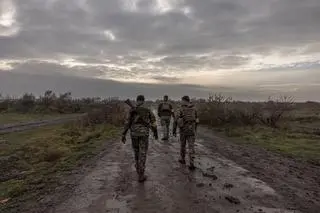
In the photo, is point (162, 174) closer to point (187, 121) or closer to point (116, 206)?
point (187, 121)

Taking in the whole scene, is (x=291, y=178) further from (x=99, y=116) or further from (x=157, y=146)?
(x=99, y=116)

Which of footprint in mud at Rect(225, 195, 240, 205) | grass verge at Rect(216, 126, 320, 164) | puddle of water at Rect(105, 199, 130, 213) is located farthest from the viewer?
grass verge at Rect(216, 126, 320, 164)

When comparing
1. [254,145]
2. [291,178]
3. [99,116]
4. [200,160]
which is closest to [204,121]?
[99,116]

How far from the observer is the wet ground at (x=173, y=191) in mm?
9786

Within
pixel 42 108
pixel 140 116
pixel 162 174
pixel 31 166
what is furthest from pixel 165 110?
pixel 42 108

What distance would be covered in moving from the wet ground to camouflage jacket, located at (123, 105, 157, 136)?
4.71ft

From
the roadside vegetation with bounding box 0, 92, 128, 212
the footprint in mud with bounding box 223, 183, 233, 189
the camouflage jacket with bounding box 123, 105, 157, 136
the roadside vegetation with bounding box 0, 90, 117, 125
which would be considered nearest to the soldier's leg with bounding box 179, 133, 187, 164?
the camouflage jacket with bounding box 123, 105, 157, 136

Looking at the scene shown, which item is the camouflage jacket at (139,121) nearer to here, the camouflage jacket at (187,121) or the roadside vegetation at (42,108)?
the camouflage jacket at (187,121)

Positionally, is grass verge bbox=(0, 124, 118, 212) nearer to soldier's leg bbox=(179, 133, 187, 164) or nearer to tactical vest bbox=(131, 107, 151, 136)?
tactical vest bbox=(131, 107, 151, 136)

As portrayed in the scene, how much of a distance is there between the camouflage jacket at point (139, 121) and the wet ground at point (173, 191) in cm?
144

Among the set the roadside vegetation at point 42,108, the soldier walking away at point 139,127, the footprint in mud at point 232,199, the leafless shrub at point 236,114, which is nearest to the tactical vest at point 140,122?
the soldier walking away at point 139,127

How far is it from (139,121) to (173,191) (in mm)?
2754

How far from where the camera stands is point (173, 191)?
37.1 feet

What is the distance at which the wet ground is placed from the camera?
9.79 m
